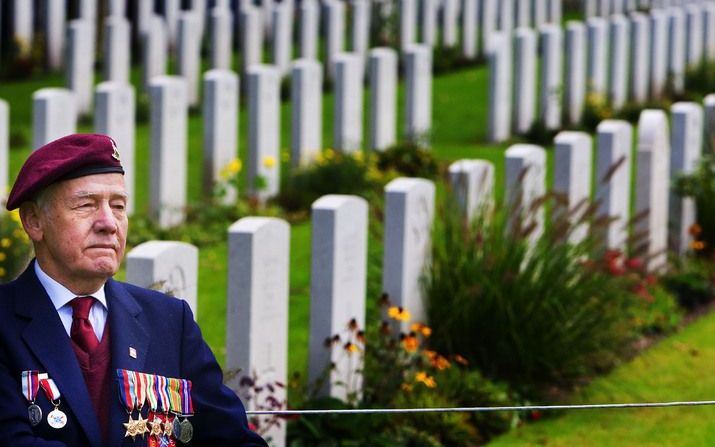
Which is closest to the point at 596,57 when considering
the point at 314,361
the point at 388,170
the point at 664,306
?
the point at 388,170

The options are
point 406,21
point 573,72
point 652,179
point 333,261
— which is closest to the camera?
point 333,261

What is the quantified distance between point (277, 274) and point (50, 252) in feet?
8.61

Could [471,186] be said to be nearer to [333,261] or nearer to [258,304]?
[333,261]

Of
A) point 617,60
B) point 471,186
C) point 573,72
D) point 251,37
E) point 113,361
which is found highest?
point 251,37

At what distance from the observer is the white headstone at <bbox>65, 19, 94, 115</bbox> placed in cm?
1317

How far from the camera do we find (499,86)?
45.3 feet

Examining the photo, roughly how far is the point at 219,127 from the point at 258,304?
4.80 metres

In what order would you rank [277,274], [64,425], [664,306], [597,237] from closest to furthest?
[64,425], [277,274], [597,237], [664,306]

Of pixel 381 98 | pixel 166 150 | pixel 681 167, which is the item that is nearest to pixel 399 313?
pixel 681 167

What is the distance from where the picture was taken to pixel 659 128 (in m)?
9.10

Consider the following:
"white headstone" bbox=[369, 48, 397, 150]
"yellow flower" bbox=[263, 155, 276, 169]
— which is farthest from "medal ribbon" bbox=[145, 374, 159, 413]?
"white headstone" bbox=[369, 48, 397, 150]

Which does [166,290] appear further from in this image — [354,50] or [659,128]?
[354,50]

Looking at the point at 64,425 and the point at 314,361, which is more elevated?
the point at 64,425

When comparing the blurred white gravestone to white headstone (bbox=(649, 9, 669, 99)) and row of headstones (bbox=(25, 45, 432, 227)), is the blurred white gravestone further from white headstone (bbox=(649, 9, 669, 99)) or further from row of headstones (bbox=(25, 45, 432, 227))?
white headstone (bbox=(649, 9, 669, 99))
